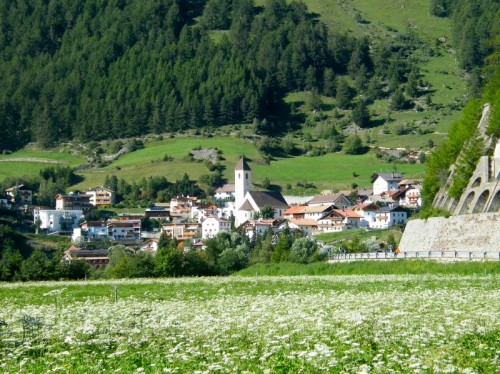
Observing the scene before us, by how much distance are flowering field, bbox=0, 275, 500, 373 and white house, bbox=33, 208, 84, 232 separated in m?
128

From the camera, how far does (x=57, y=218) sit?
14900cm

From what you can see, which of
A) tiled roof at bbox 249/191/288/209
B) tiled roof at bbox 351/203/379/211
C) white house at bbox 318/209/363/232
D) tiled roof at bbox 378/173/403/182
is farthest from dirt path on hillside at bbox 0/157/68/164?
white house at bbox 318/209/363/232

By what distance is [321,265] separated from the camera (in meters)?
55.9

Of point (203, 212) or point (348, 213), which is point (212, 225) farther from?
point (348, 213)

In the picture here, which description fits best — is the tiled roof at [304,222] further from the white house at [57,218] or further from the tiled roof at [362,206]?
the white house at [57,218]

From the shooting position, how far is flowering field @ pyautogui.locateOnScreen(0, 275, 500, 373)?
1362cm

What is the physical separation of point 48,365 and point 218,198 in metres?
Answer: 145

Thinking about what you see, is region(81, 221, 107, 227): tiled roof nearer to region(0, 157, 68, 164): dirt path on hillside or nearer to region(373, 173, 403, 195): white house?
region(373, 173, 403, 195): white house

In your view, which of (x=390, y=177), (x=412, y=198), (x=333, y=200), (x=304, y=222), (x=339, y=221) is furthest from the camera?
(x=390, y=177)

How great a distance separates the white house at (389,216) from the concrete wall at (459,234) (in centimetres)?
7412

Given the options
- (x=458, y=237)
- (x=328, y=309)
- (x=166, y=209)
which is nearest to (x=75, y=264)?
(x=458, y=237)

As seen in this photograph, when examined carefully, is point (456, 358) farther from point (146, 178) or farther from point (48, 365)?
point (146, 178)

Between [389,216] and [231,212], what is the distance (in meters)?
27.8

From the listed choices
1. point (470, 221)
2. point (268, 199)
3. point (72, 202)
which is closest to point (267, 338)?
point (470, 221)
